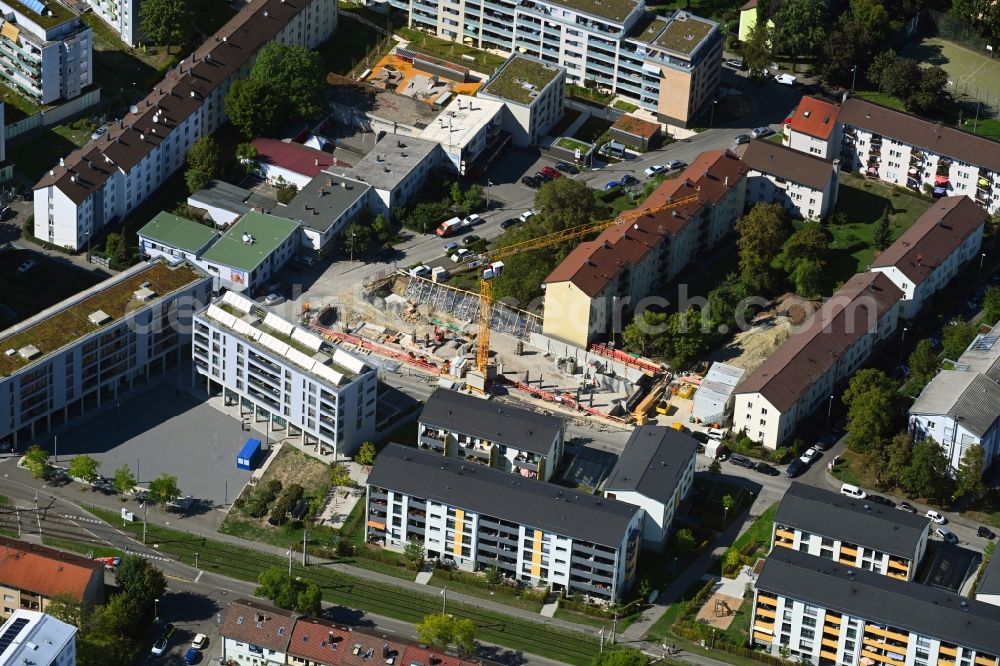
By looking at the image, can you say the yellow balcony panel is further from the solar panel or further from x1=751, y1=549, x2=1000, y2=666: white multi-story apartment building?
the solar panel

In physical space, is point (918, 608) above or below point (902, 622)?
above

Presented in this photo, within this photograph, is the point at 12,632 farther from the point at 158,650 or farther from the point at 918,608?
the point at 918,608

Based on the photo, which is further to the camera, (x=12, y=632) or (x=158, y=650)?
(x=158, y=650)

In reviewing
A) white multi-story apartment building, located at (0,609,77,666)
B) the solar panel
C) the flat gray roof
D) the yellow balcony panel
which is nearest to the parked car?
white multi-story apartment building, located at (0,609,77,666)

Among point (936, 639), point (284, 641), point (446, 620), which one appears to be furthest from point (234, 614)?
point (936, 639)

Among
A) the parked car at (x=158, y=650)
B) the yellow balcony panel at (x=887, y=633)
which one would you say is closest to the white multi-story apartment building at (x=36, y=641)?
the parked car at (x=158, y=650)

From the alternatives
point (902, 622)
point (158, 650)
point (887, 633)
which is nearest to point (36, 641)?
point (158, 650)

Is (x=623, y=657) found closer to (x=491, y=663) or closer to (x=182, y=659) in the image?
(x=491, y=663)
